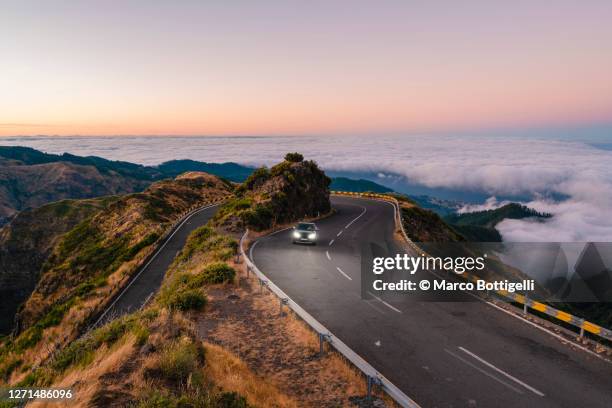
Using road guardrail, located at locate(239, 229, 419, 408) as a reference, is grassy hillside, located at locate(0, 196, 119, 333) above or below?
below

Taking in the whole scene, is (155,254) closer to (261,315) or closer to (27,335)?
(27,335)

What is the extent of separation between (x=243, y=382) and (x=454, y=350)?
20.1 feet

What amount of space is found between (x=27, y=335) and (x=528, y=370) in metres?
34.5

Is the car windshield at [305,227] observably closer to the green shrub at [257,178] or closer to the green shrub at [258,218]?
the green shrub at [258,218]

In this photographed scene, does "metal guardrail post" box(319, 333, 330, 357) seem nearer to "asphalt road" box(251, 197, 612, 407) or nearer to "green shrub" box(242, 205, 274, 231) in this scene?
"asphalt road" box(251, 197, 612, 407)

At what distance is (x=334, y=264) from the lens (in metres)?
20.4

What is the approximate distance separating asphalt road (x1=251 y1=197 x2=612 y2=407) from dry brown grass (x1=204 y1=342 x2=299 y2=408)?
293 cm

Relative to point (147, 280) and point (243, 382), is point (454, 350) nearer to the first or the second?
point (243, 382)

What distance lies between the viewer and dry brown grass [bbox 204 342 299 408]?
712 centimetres

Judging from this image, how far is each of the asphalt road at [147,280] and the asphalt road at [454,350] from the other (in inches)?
516

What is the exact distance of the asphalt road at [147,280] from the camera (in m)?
24.5

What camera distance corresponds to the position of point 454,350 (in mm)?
10023

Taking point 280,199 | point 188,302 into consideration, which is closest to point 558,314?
point 188,302

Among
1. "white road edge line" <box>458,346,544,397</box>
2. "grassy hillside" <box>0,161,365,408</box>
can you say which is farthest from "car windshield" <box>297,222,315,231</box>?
"white road edge line" <box>458,346,544,397</box>
